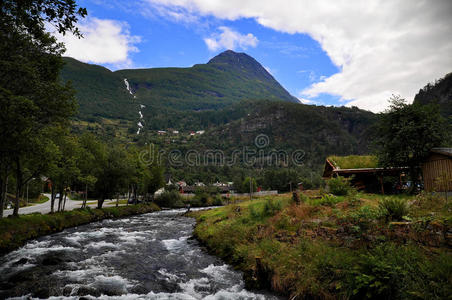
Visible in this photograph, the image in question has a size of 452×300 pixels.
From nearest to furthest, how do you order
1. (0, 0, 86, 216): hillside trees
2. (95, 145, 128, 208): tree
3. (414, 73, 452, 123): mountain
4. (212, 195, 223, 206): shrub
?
(0, 0, 86, 216): hillside trees → (95, 145, 128, 208): tree → (212, 195, 223, 206): shrub → (414, 73, 452, 123): mountain

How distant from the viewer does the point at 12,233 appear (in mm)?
19547

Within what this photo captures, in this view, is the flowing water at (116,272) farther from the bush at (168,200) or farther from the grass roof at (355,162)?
the bush at (168,200)

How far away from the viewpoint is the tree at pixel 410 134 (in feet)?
69.3

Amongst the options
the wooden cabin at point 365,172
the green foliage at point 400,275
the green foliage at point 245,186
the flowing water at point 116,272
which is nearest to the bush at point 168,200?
the green foliage at point 245,186

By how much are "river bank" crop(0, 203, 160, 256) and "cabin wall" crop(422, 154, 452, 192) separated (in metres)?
32.0

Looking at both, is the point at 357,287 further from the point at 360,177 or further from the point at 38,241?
the point at 360,177

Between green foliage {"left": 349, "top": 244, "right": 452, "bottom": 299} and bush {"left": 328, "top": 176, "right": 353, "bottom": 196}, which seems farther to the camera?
bush {"left": 328, "top": 176, "right": 353, "bottom": 196}

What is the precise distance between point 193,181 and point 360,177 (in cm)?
11778

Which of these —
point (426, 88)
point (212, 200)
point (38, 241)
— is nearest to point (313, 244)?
point (38, 241)

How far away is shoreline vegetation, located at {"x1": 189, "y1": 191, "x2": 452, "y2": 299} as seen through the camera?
689 centimetres

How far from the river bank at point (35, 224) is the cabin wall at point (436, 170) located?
31996mm

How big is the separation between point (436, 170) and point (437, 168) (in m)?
0.19

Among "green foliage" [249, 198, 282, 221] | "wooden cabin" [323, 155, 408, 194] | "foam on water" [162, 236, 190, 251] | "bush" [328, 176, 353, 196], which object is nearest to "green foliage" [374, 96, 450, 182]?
"wooden cabin" [323, 155, 408, 194]

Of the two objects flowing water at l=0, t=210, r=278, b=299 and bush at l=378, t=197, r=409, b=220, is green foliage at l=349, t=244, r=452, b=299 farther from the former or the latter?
flowing water at l=0, t=210, r=278, b=299
